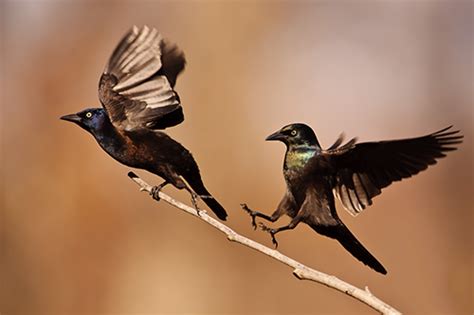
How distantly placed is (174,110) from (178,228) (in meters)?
9.61

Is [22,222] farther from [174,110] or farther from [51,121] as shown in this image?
[174,110]

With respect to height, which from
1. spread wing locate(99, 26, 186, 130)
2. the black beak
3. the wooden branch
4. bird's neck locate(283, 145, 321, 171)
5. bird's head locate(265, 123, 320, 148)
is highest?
spread wing locate(99, 26, 186, 130)

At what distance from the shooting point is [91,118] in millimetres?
3184

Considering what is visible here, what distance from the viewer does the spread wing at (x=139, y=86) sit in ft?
10.2

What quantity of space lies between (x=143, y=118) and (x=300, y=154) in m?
0.65

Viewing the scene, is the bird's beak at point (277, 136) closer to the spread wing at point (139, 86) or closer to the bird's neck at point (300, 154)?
the bird's neck at point (300, 154)

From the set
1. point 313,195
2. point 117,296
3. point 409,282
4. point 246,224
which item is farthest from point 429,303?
point 313,195

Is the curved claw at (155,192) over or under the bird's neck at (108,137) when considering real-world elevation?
under

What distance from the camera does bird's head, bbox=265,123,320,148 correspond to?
325cm

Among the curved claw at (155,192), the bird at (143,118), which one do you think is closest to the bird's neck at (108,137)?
the bird at (143,118)

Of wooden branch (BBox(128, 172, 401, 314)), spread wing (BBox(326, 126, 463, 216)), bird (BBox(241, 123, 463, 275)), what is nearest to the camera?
wooden branch (BBox(128, 172, 401, 314))

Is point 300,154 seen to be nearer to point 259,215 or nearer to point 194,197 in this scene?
point 194,197

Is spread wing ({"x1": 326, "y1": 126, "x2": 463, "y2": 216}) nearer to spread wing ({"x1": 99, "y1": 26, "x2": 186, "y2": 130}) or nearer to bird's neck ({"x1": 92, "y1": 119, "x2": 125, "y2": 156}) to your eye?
spread wing ({"x1": 99, "y1": 26, "x2": 186, "y2": 130})

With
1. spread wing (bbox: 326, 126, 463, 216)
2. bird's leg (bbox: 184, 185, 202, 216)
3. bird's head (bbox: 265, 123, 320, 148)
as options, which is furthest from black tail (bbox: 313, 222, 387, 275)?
bird's leg (bbox: 184, 185, 202, 216)
